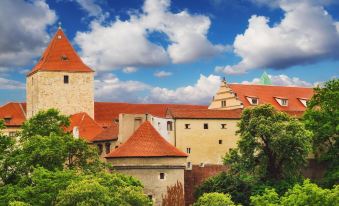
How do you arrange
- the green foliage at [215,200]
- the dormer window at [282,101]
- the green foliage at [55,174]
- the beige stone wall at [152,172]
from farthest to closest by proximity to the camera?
1. the dormer window at [282,101]
2. the beige stone wall at [152,172]
3. the green foliage at [215,200]
4. the green foliage at [55,174]

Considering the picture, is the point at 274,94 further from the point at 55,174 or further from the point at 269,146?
the point at 55,174

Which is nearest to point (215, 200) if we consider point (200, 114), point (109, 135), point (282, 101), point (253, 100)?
point (109, 135)

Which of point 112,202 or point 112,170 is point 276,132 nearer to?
point 112,170

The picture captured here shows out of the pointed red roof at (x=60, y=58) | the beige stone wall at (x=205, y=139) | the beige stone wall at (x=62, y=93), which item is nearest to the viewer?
the beige stone wall at (x=205, y=139)

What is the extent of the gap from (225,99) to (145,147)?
2315cm

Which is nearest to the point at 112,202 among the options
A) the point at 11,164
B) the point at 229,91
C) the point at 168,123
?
the point at 11,164

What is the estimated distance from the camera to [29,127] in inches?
2133

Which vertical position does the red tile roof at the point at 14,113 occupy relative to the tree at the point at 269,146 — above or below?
above

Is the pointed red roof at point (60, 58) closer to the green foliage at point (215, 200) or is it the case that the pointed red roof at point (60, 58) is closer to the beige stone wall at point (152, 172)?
the beige stone wall at point (152, 172)

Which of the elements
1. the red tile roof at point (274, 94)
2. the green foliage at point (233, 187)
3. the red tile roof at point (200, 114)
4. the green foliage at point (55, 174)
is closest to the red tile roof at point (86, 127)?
the red tile roof at point (200, 114)

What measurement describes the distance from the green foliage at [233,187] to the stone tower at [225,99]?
A: 727 inches

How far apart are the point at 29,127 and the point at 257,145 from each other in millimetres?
16813

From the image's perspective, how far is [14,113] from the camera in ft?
292

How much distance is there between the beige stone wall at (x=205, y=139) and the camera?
6306 cm
